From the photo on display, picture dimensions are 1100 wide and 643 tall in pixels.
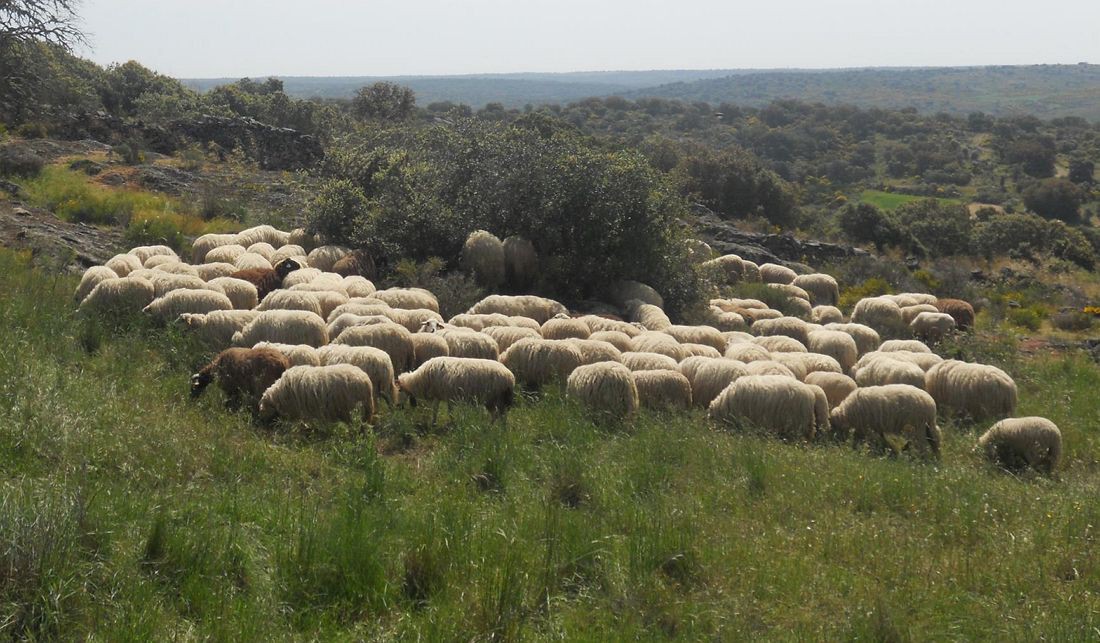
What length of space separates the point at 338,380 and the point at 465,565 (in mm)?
3334

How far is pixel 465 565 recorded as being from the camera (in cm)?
505

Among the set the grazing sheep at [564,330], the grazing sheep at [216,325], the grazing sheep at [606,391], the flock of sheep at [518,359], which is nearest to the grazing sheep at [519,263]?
the flock of sheep at [518,359]

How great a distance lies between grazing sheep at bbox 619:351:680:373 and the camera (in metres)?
9.98

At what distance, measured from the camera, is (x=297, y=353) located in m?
8.91

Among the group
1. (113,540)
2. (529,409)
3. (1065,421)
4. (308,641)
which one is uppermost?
(113,540)

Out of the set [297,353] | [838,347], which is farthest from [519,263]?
[297,353]

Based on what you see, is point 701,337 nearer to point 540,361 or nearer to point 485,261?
point 540,361

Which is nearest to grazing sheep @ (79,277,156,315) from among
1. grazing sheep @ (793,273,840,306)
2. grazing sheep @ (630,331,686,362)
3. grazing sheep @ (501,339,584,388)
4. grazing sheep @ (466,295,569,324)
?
grazing sheep @ (466,295,569,324)

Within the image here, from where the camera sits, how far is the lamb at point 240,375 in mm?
8297

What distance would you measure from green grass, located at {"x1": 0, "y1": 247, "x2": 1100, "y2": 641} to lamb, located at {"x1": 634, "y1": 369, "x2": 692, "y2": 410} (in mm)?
1096

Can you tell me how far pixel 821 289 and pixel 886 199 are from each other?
3345 centimetres

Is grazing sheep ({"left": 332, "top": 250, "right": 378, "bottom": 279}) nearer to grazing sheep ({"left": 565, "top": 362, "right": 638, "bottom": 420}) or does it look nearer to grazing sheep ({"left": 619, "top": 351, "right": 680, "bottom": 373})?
grazing sheep ({"left": 619, "top": 351, "right": 680, "bottom": 373})

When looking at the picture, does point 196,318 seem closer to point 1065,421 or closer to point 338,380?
point 338,380

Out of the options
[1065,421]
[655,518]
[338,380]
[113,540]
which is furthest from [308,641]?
[1065,421]
